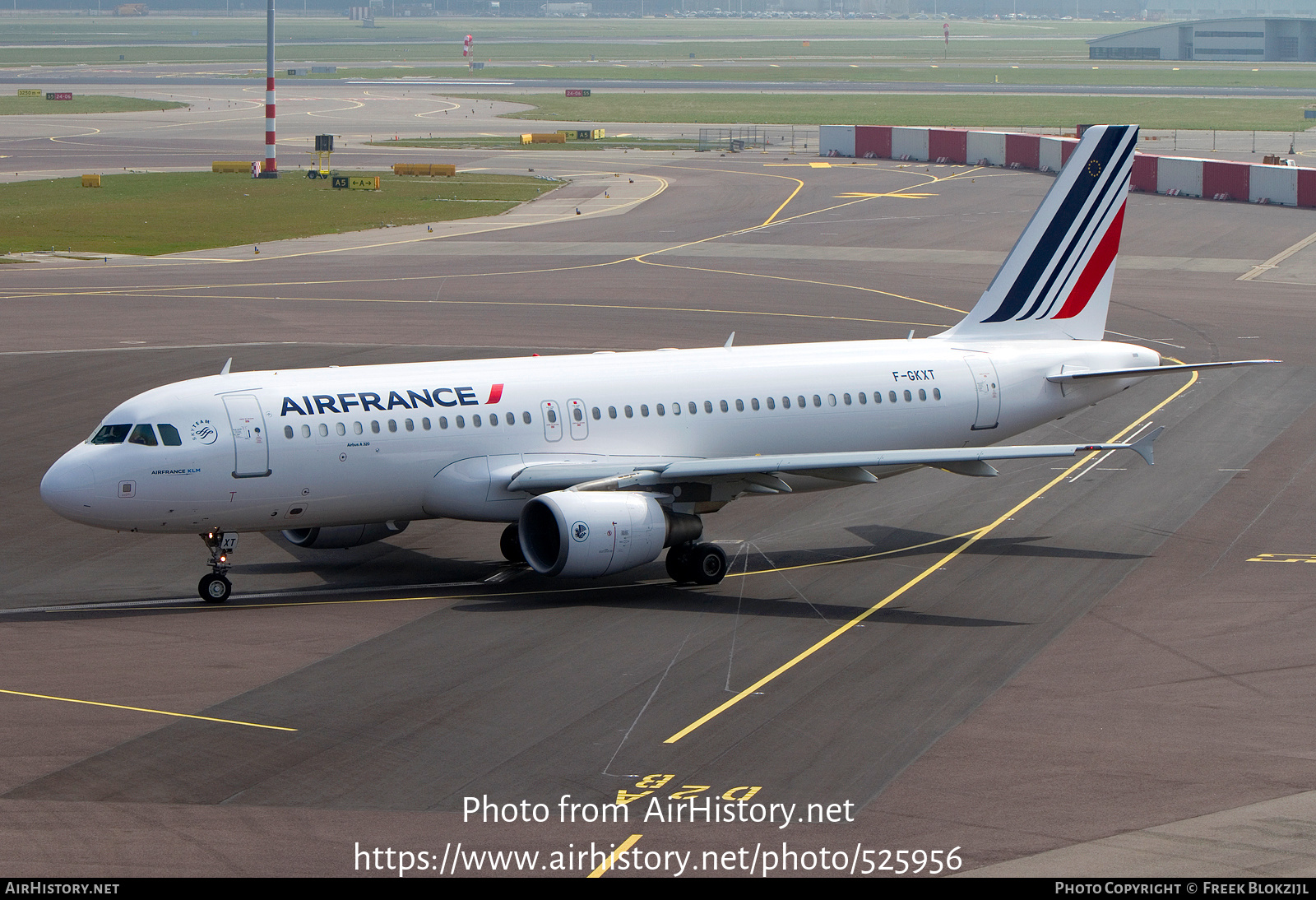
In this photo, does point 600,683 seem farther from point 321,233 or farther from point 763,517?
point 321,233

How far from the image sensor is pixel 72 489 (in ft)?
106

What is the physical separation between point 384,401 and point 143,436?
5.00m

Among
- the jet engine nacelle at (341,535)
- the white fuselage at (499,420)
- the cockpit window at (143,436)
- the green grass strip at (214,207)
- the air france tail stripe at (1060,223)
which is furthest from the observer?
the green grass strip at (214,207)

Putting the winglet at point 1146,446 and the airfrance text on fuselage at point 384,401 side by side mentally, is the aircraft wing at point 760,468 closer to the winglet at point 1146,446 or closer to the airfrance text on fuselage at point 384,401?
the winglet at point 1146,446

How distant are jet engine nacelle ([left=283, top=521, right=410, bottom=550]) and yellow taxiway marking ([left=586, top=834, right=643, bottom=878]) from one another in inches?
659

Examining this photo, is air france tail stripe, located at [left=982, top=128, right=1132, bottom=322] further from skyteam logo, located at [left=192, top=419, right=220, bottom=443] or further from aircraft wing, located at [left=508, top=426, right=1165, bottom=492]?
skyteam logo, located at [left=192, top=419, right=220, bottom=443]

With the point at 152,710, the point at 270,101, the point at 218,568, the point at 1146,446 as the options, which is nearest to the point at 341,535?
the point at 218,568

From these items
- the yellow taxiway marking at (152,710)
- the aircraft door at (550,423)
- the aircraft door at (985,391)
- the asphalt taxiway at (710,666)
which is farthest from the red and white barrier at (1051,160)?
the yellow taxiway marking at (152,710)

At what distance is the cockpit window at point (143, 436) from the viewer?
107 ft

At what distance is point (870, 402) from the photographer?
125 ft

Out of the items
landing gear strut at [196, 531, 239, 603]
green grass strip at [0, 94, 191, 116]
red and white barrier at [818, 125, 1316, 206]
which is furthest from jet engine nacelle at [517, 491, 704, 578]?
green grass strip at [0, 94, 191, 116]

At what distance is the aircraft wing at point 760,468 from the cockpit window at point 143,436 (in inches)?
294

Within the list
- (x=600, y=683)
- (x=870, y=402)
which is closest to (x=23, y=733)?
(x=600, y=683)

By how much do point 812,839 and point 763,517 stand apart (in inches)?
814
